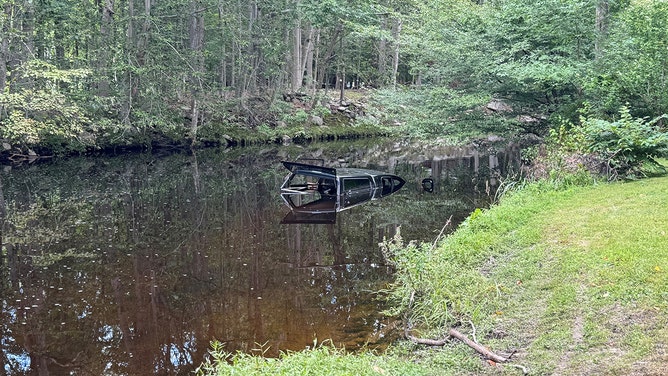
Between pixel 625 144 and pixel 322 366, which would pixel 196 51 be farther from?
pixel 322 366

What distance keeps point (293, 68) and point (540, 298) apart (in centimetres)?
3181

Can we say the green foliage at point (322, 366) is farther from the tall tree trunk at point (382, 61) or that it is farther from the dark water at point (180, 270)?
the tall tree trunk at point (382, 61)

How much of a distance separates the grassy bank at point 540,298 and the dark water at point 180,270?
807 mm

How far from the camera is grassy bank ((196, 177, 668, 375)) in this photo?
14.7 feet

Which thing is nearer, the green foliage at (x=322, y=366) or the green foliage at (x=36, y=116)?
the green foliage at (x=322, y=366)

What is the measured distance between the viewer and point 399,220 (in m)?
12.0

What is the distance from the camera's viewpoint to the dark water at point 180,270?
237 inches

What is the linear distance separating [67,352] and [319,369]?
118 inches

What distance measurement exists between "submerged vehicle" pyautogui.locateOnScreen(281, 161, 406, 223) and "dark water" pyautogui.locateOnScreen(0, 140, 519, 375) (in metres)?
0.52

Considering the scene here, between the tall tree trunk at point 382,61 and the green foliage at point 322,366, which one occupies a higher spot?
the tall tree trunk at point 382,61

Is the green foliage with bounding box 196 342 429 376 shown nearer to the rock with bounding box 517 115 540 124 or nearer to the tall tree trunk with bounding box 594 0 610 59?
the tall tree trunk with bounding box 594 0 610 59

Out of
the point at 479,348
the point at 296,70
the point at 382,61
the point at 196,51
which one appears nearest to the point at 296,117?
the point at 296,70

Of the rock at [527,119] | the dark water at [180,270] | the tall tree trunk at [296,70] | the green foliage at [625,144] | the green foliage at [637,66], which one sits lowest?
the dark water at [180,270]

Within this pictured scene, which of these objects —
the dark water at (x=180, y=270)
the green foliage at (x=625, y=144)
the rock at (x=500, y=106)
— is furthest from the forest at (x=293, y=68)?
the dark water at (x=180, y=270)
